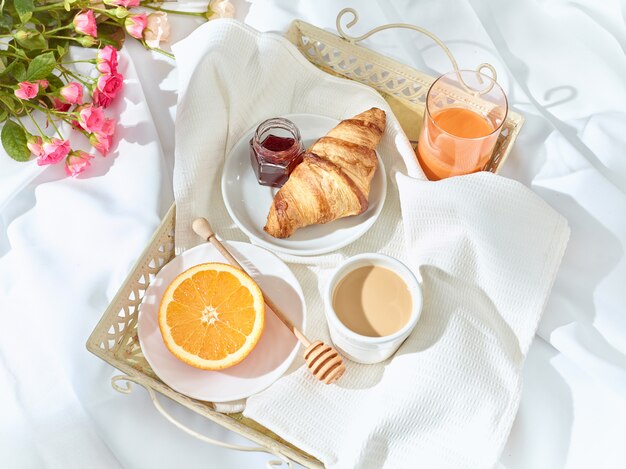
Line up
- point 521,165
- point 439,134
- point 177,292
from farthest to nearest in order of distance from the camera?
point 521,165
point 439,134
point 177,292

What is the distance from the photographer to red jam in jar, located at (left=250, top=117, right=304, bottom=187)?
1.11 metres

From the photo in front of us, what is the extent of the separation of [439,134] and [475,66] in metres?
0.33

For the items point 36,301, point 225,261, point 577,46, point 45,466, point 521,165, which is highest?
point 577,46

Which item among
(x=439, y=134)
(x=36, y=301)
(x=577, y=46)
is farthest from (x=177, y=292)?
(x=577, y=46)

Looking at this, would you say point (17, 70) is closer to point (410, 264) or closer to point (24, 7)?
point (24, 7)

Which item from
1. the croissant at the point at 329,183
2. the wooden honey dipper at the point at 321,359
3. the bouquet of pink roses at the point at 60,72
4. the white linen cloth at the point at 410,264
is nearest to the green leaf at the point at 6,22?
the bouquet of pink roses at the point at 60,72

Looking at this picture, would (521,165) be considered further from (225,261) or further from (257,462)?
(257,462)

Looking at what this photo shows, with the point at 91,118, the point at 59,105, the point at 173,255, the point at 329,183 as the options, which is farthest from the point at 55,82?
the point at 329,183

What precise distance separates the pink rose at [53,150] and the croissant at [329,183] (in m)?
0.37

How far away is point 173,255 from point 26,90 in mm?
358

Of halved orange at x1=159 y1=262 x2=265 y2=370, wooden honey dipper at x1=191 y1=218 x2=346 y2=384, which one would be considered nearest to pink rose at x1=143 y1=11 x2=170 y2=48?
halved orange at x1=159 y1=262 x2=265 y2=370

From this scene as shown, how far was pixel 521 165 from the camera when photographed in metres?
1.27

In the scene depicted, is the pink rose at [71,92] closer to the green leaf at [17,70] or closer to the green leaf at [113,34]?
the green leaf at [17,70]

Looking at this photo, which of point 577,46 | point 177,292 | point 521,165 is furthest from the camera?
point 577,46
